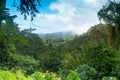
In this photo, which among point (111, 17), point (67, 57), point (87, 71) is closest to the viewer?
point (87, 71)

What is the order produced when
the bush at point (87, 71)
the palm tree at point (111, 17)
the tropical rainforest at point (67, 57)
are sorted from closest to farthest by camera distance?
1. the tropical rainforest at point (67, 57)
2. the bush at point (87, 71)
3. the palm tree at point (111, 17)

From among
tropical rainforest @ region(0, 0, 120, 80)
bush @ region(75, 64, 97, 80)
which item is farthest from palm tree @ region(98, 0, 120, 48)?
bush @ region(75, 64, 97, 80)

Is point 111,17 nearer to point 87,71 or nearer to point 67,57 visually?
point 67,57

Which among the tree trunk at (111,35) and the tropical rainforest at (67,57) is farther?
→ the tree trunk at (111,35)

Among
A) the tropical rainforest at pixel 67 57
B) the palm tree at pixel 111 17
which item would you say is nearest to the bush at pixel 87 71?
the tropical rainforest at pixel 67 57

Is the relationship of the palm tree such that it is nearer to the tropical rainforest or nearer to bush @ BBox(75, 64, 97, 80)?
the tropical rainforest

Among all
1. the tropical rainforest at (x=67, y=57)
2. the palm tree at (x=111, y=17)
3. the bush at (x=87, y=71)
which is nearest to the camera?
the tropical rainforest at (x=67, y=57)

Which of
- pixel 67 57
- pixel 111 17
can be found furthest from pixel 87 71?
pixel 111 17

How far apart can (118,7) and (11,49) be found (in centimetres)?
782

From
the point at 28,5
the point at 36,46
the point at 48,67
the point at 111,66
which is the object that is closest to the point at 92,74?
the point at 111,66

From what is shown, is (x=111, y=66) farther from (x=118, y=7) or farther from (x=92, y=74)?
(x=118, y=7)

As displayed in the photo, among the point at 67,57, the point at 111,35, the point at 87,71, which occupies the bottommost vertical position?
the point at 67,57

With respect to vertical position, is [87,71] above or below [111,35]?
below

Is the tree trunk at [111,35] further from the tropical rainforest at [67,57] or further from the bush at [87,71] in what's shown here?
the bush at [87,71]
